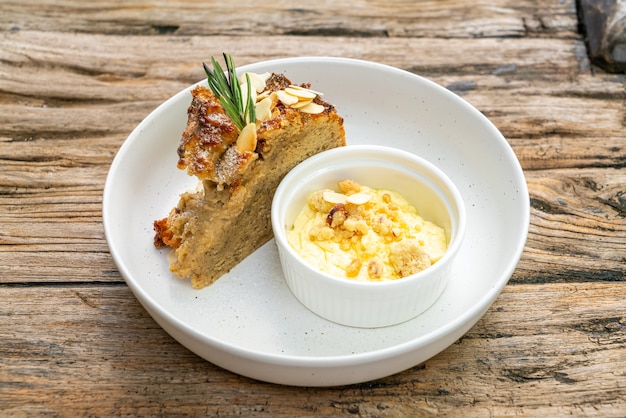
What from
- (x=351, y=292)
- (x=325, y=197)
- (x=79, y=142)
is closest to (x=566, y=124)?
(x=325, y=197)

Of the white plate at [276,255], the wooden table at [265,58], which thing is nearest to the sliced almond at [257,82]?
the white plate at [276,255]

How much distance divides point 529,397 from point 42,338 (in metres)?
1.89

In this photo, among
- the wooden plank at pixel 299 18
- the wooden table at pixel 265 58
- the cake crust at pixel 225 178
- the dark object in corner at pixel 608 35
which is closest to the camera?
the wooden table at pixel 265 58

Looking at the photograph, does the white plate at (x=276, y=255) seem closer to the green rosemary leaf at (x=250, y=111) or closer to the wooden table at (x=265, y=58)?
the wooden table at (x=265, y=58)

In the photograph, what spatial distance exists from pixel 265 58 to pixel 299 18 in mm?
514

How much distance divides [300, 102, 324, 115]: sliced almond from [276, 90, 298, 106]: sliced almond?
53mm

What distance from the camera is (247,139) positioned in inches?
109

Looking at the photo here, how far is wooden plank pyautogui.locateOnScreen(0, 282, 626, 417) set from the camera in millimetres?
2512

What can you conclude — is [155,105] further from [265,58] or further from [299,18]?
[299,18]

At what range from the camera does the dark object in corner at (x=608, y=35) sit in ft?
13.5

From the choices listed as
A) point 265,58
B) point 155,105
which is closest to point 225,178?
point 155,105

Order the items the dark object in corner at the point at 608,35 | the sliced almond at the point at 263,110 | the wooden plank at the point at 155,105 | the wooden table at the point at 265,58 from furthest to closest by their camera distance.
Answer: the dark object in corner at the point at 608,35
the wooden plank at the point at 155,105
the sliced almond at the point at 263,110
the wooden table at the point at 265,58

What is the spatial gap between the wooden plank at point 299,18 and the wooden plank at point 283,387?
2.19 metres

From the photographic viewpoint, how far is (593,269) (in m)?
3.07
